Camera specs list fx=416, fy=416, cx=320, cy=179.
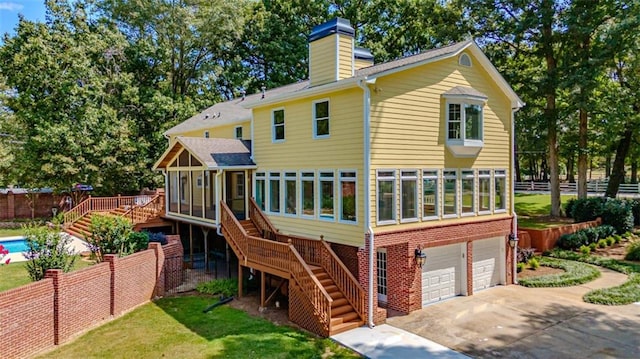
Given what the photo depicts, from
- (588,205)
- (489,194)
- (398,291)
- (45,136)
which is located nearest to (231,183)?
(398,291)

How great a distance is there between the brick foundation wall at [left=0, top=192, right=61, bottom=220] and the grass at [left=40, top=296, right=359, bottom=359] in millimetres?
23416

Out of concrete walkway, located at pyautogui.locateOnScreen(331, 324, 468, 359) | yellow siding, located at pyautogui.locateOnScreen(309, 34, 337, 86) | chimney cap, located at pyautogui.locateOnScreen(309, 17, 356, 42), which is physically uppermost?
chimney cap, located at pyautogui.locateOnScreen(309, 17, 356, 42)

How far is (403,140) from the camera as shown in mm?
13047

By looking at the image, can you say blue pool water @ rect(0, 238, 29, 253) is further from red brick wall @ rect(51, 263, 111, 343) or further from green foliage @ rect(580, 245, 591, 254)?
green foliage @ rect(580, 245, 591, 254)

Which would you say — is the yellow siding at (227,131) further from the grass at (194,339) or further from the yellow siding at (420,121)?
the grass at (194,339)

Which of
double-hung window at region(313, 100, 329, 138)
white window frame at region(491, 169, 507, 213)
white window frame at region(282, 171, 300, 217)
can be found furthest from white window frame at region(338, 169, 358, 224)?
white window frame at region(491, 169, 507, 213)

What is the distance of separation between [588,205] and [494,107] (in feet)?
38.7

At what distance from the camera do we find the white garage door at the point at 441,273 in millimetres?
14086

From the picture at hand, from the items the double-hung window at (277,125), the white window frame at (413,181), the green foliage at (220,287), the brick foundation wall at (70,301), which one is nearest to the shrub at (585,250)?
the white window frame at (413,181)

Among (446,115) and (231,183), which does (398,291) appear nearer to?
(446,115)

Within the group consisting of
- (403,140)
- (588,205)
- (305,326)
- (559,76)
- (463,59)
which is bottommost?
(305,326)

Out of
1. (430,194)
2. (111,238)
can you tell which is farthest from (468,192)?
(111,238)

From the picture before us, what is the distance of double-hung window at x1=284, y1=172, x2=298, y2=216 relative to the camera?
49.6ft

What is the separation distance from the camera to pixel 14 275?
15125mm
